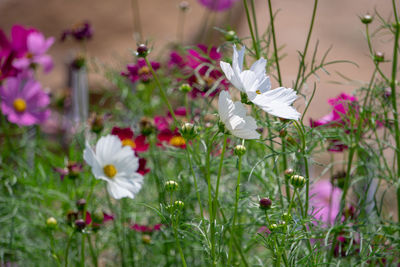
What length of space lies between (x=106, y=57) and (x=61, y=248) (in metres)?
2.31

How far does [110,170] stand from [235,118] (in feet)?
0.79

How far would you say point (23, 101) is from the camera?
132cm

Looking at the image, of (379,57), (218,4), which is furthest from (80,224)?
(218,4)

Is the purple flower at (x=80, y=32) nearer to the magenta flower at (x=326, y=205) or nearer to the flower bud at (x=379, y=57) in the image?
the magenta flower at (x=326, y=205)

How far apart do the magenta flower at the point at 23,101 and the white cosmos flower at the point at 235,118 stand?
82 cm

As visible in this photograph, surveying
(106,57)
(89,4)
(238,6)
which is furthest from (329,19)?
(89,4)

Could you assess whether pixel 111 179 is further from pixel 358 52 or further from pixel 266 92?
pixel 358 52

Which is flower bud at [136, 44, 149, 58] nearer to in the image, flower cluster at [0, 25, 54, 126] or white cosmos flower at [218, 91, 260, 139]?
white cosmos flower at [218, 91, 260, 139]

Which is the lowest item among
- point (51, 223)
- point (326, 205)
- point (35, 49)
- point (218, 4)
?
point (326, 205)

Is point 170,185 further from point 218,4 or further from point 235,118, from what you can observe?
point 218,4

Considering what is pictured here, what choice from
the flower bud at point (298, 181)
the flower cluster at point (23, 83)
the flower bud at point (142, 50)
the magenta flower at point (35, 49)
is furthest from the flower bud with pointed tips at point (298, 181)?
the magenta flower at point (35, 49)

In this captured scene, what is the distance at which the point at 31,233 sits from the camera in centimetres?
138

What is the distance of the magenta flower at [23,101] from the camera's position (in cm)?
129

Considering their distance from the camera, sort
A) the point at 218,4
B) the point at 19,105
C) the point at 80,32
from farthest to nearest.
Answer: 1. the point at 218,4
2. the point at 80,32
3. the point at 19,105
